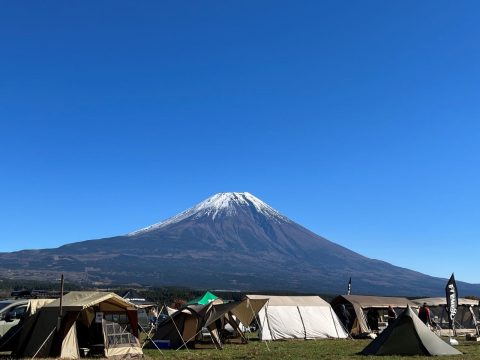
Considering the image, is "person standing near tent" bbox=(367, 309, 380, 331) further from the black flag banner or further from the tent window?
the tent window

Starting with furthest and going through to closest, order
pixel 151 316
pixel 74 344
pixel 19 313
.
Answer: pixel 151 316 → pixel 19 313 → pixel 74 344

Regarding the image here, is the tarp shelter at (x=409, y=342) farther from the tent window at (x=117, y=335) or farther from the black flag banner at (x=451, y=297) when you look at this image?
the tent window at (x=117, y=335)

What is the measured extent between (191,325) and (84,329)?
5.87 metres

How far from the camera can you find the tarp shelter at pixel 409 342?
18.9 meters

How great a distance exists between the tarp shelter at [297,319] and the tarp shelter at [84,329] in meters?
8.17

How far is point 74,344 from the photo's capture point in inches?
741

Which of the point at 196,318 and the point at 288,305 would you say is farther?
the point at 288,305

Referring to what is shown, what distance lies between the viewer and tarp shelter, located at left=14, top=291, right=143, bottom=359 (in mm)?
18406

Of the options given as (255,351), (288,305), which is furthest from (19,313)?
(288,305)

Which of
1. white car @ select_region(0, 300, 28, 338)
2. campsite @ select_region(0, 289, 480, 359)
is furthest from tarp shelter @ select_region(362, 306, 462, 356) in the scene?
white car @ select_region(0, 300, 28, 338)

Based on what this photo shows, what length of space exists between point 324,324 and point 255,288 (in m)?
156

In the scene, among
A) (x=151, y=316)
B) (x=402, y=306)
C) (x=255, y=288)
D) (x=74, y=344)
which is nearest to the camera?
(x=74, y=344)

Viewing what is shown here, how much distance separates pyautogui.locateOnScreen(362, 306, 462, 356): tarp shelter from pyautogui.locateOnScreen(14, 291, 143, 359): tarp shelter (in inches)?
322

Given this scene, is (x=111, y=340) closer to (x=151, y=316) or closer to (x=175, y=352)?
(x=175, y=352)
